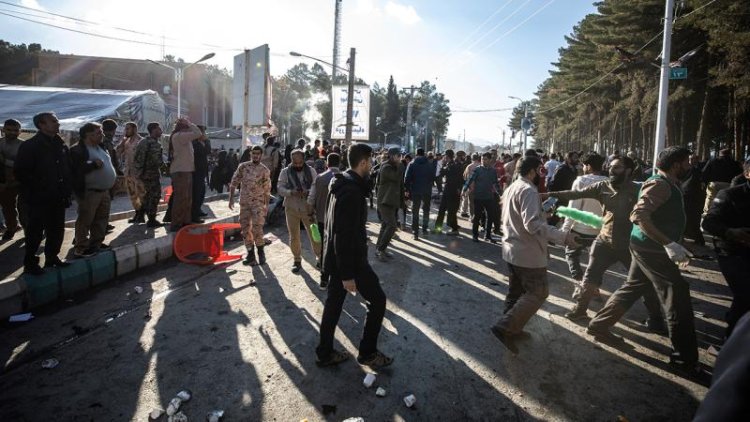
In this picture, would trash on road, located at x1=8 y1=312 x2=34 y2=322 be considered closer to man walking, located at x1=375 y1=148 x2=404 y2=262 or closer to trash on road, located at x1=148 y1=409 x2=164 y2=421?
trash on road, located at x1=148 y1=409 x2=164 y2=421

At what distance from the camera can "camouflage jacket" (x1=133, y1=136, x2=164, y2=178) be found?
834cm

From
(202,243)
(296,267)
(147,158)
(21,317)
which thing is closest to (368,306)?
(296,267)

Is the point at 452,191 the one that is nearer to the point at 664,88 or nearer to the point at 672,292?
Result: the point at 672,292

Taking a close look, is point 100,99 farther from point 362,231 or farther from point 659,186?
point 659,186

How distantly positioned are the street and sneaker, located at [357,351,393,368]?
7 centimetres

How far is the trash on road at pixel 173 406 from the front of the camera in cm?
289

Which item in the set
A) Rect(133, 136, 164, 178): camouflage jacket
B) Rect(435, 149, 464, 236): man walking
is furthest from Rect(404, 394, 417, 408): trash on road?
Rect(133, 136, 164, 178): camouflage jacket

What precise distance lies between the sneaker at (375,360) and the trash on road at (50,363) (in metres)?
2.57

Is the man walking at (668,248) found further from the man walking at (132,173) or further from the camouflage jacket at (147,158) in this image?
the man walking at (132,173)

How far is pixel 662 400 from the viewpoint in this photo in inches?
126

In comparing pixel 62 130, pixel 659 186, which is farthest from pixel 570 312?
pixel 62 130

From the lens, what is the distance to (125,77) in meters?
48.2

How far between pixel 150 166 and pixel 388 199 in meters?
4.99

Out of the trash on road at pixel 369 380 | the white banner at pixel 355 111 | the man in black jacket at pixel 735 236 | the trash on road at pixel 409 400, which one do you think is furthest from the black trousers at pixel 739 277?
the white banner at pixel 355 111
